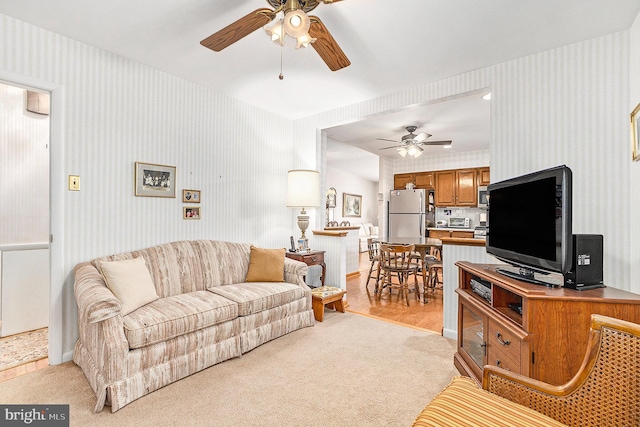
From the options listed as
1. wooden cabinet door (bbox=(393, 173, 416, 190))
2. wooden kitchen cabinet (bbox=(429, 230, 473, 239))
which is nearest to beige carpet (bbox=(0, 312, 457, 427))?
wooden kitchen cabinet (bbox=(429, 230, 473, 239))

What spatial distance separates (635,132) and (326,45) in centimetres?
211

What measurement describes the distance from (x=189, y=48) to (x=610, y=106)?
3.34m

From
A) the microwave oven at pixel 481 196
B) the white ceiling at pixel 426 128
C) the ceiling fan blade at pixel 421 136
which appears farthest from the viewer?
the microwave oven at pixel 481 196

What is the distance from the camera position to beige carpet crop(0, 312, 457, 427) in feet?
5.88

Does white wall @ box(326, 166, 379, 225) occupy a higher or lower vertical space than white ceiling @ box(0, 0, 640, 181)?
lower

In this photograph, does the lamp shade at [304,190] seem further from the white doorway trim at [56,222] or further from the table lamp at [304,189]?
the white doorway trim at [56,222]

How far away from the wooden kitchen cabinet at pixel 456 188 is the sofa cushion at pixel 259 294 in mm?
5023

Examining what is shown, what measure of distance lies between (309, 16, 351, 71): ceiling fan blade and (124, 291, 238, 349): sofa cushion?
6.68ft

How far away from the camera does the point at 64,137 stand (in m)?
2.47

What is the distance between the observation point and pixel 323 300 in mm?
3412

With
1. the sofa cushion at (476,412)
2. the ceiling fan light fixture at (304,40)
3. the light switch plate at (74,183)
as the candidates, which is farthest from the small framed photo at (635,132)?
the light switch plate at (74,183)

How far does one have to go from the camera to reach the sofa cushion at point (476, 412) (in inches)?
42.0

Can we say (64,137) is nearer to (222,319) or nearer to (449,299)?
(222,319)

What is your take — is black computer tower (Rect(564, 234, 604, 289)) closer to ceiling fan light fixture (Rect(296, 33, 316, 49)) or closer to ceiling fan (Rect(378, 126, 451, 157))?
ceiling fan light fixture (Rect(296, 33, 316, 49))
